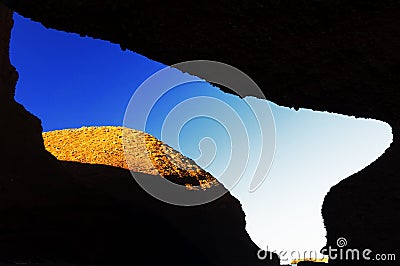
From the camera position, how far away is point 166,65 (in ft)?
12.9

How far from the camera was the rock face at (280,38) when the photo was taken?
9.74 feet

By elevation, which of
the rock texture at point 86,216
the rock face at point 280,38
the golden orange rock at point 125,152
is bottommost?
the rock face at point 280,38

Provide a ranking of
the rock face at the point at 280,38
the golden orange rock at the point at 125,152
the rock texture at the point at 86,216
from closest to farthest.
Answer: the rock face at the point at 280,38 < the rock texture at the point at 86,216 < the golden orange rock at the point at 125,152

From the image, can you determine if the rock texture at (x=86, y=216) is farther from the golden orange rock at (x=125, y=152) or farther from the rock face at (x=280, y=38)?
the rock face at (x=280, y=38)

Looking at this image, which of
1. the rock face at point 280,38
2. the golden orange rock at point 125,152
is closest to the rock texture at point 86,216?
the golden orange rock at point 125,152

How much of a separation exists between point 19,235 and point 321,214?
5.90m

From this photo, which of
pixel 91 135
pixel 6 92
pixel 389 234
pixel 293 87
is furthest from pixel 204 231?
pixel 293 87

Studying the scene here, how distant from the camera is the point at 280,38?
3299 millimetres

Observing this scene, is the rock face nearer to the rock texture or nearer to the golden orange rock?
the rock texture

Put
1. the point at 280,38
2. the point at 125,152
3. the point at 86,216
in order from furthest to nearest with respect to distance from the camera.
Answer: the point at 125,152 → the point at 86,216 → the point at 280,38

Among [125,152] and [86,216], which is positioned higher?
[125,152]

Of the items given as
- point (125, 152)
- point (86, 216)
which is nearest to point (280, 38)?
point (86, 216)

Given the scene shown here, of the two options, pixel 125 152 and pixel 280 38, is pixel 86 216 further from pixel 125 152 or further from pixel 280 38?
pixel 280 38

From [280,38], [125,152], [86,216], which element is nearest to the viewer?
[280,38]
